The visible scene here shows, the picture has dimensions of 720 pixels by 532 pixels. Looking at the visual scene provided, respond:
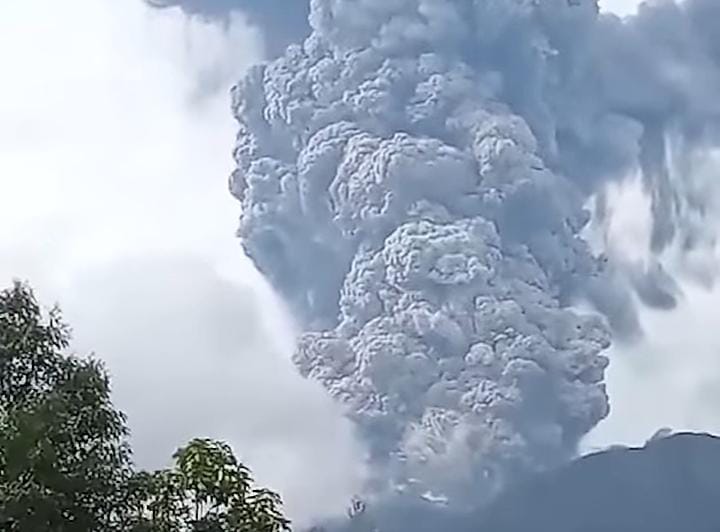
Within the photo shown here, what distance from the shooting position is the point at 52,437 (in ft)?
13.8

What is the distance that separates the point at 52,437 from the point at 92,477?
0.19 meters

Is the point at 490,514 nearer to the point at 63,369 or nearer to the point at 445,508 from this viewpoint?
the point at 445,508

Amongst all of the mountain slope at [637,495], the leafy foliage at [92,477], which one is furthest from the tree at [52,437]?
the mountain slope at [637,495]

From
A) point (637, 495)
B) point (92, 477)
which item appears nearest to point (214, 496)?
point (92, 477)

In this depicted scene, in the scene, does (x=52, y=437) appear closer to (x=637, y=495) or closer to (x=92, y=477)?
(x=92, y=477)

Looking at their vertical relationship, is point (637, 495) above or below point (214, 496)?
above

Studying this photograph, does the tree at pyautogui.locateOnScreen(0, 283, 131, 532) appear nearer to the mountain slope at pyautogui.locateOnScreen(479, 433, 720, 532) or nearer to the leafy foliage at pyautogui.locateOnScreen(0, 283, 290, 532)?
the leafy foliage at pyautogui.locateOnScreen(0, 283, 290, 532)

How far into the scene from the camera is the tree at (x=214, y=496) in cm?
405

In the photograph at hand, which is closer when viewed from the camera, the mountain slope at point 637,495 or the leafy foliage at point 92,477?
the leafy foliage at point 92,477

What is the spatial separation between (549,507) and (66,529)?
46.5 meters

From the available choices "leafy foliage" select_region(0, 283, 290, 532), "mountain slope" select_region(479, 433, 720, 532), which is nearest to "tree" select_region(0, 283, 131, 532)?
"leafy foliage" select_region(0, 283, 290, 532)

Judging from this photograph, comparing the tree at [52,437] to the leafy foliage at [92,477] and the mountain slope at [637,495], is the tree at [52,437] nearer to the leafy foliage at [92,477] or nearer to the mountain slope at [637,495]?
the leafy foliage at [92,477]

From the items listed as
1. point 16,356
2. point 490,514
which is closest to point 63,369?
point 16,356

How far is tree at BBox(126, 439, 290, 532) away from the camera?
405 centimetres
